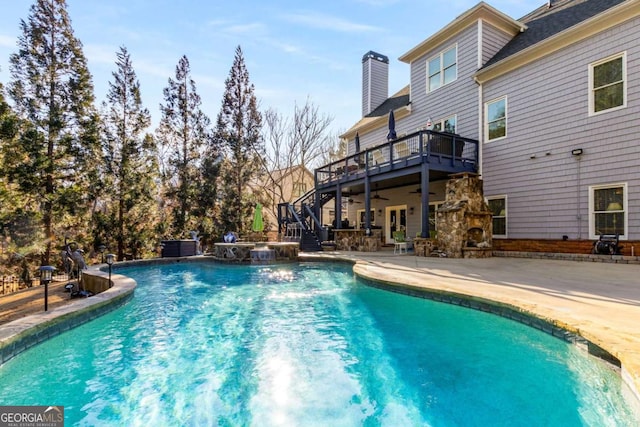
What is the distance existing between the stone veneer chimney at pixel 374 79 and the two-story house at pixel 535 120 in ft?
12.2

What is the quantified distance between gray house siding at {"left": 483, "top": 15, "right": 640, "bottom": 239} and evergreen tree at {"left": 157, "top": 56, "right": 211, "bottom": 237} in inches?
515

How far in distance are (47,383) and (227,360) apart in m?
1.53

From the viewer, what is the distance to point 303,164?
877 inches

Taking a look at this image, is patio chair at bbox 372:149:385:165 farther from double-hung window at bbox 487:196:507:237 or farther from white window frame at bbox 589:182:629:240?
white window frame at bbox 589:182:629:240

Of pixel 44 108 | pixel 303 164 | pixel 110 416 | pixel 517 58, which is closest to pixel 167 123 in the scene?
pixel 44 108

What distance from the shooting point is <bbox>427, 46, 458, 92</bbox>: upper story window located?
11.3 meters

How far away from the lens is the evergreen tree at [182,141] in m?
15.8

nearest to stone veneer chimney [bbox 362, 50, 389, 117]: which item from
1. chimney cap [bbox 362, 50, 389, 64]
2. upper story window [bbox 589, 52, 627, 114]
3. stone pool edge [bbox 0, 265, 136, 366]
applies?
chimney cap [bbox 362, 50, 389, 64]

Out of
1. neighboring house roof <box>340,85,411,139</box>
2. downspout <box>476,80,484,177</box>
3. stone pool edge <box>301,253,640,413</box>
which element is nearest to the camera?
stone pool edge <box>301,253,640,413</box>

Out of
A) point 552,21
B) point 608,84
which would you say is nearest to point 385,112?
point 552,21

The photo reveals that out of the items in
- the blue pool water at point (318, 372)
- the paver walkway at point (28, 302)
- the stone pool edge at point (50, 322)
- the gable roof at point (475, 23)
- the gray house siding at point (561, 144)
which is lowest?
the blue pool water at point (318, 372)

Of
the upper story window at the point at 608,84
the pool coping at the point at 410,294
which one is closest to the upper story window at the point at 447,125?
the upper story window at the point at 608,84

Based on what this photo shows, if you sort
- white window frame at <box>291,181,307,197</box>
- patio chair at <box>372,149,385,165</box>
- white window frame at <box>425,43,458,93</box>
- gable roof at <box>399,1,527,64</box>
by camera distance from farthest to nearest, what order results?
white window frame at <box>291,181,307,197</box>, patio chair at <box>372,149,385,165</box>, white window frame at <box>425,43,458,93</box>, gable roof at <box>399,1,527,64</box>
